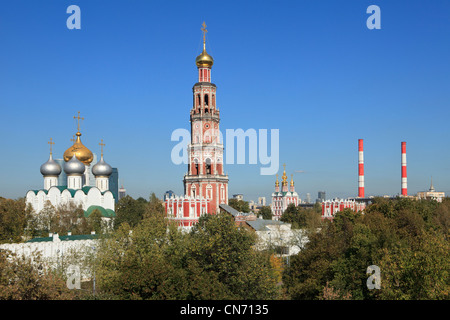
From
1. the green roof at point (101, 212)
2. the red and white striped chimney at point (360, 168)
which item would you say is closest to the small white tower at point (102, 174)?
the green roof at point (101, 212)

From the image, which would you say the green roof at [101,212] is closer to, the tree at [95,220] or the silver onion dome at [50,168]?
the tree at [95,220]

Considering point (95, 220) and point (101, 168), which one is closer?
point (95, 220)

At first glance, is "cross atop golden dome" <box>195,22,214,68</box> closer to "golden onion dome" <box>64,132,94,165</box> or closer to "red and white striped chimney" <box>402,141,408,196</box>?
"golden onion dome" <box>64,132,94,165</box>

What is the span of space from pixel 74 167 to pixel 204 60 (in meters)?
22.3

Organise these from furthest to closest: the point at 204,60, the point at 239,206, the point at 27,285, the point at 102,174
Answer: the point at 239,206, the point at 102,174, the point at 204,60, the point at 27,285

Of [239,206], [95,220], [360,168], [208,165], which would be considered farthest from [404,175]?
[95,220]

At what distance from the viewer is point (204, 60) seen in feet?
206

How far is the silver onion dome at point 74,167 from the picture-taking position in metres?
65.4

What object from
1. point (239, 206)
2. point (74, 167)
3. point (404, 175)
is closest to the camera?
point (74, 167)

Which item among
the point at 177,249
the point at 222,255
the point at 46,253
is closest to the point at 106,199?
the point at 46,253

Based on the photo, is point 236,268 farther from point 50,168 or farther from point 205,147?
point 50,168

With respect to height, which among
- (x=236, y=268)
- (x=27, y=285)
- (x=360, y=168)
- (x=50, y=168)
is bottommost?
(x=236, y=268)

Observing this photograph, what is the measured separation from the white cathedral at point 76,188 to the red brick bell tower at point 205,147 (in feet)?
37.8

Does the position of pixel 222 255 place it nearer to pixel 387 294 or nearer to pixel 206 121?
pixel 387 294
